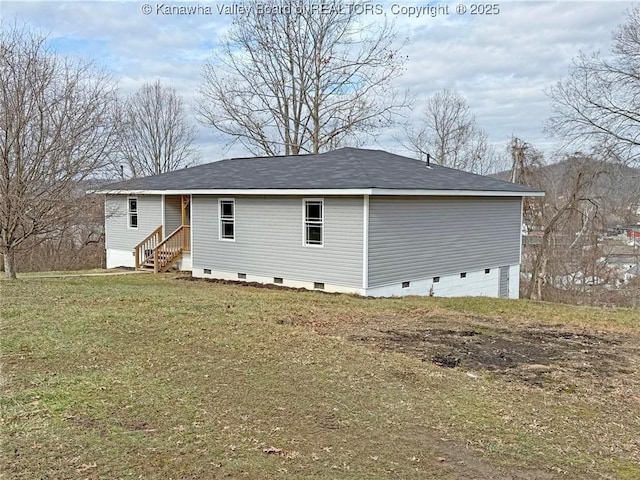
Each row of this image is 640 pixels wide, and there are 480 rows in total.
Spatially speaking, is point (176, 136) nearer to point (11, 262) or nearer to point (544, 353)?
point (11, 262)

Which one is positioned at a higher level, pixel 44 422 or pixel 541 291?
pixel 44 422

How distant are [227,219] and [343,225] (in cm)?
420

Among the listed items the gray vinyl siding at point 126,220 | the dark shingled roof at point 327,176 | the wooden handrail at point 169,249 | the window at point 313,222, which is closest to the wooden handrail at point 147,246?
the gray vinyl siding at point 126,220

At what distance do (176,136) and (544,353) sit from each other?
33.7 metres

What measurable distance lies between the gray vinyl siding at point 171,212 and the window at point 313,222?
6887mm

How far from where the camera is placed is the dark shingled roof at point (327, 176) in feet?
44.6

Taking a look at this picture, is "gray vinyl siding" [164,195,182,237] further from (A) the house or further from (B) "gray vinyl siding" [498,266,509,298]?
(B) "gray vinyl siding" [498,266,509,298]

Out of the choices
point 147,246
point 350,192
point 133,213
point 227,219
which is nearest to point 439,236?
point 350,192

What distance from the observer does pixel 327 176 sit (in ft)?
46.6

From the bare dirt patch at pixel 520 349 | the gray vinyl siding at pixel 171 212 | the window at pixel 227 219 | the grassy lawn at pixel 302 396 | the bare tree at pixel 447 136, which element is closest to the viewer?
the grassy lawn at pixel 302 396

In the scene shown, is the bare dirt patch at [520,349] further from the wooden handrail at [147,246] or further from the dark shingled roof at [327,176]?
the wooden handrail at [147,246]

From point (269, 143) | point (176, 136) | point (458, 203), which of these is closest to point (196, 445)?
point (458, 203)

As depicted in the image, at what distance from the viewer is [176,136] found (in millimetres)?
37656

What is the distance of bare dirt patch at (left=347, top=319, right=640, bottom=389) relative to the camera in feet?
21.6
